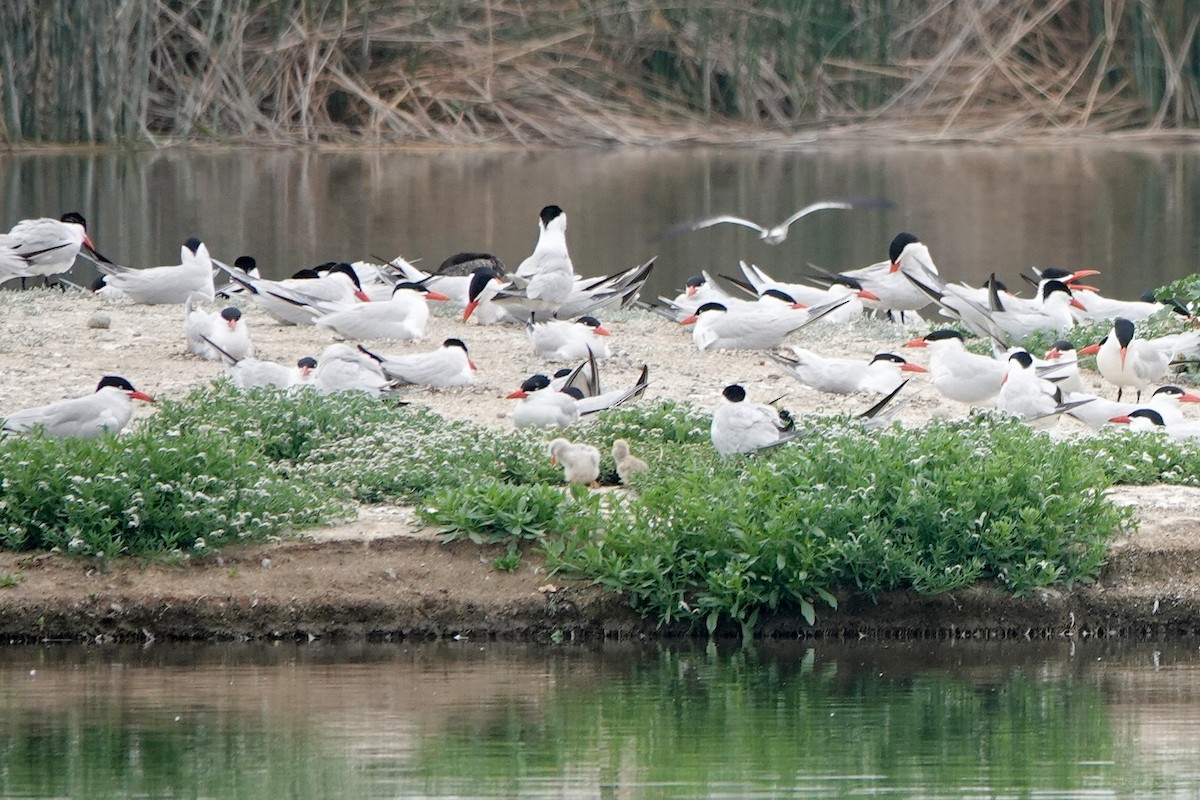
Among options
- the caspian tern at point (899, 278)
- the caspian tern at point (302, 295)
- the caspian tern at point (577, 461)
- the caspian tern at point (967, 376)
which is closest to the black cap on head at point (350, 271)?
the caspian tern at point (302, 295)

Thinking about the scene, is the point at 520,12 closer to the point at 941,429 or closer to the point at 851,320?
the point at 851,320

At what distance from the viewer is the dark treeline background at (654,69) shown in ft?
94.3

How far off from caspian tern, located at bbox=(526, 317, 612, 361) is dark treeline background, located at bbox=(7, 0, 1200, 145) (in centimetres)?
1729

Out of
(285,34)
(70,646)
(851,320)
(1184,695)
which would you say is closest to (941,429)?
(1184,695)

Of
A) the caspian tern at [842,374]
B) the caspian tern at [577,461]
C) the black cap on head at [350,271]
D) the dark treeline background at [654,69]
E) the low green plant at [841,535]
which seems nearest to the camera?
the low green plant at [841,535]

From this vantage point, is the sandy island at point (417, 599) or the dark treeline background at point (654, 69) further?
the dark treeline background at point (654, 69)

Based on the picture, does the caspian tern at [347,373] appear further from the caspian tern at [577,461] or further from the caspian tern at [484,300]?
the caspian tern at [484,300]

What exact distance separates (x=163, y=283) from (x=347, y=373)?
162 inches

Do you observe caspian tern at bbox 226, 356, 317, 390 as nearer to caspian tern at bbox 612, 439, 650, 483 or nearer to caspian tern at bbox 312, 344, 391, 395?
caspian tern at bbox 312, 344, 391, 395

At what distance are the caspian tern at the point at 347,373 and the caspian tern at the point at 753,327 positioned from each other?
2.49 metres

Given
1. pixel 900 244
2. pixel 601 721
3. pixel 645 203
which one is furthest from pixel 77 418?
pixel 645 203

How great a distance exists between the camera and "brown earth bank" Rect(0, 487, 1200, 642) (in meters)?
7.13

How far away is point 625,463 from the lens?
26.2 ft

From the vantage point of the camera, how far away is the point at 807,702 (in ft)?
20.8
